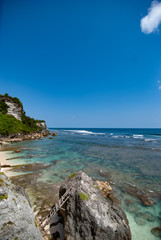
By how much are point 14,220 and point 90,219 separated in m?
2.62

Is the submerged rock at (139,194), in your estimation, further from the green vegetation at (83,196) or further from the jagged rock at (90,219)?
the green vegetation at (83,196)

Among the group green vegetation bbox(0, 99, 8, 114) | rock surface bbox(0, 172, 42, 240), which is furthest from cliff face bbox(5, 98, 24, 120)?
rock surface bbox(0, 172, 42, 240)

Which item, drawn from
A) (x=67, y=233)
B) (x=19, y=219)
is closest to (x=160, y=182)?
(x=67, y=233)

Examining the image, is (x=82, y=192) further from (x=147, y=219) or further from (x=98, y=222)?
(x=147, y=219)

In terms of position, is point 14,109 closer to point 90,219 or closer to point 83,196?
point 83,196

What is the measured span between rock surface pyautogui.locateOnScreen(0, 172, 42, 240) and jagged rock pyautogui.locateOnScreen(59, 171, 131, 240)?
5.02 ft

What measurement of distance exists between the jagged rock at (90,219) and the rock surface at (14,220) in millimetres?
1529

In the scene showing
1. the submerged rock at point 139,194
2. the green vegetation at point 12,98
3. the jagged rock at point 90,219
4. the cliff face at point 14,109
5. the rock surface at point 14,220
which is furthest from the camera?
the cliff face at point 14,109

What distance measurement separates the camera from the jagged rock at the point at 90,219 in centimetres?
406

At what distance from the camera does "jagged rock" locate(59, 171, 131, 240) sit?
406 centimetres

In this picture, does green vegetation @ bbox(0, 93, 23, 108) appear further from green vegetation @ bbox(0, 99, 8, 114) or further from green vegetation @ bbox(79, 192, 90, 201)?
green vegetation @ bbox(79, 192, 90, 201)

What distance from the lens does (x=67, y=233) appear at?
14.0 ft

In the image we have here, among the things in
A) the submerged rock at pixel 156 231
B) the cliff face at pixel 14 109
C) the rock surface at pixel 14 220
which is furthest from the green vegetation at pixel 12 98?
the submerged rock at pixel 156 231

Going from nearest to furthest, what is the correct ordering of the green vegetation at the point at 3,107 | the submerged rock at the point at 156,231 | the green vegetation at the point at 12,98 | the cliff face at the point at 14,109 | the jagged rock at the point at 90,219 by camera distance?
the jagged rock at the point at 90,219
the submerged rock at the point at 156,231
the green vegetation at the point at 3,107
the green vegetation at the point at 12,98
the cliff face at the point at 14,109
